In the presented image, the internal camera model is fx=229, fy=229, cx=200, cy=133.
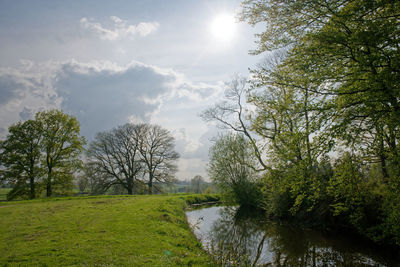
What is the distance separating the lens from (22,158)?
29.0m

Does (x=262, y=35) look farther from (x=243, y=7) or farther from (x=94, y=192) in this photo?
(x=94, y=192)

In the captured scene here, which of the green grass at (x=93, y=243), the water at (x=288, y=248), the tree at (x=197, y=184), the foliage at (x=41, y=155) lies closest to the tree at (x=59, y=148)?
Result: the foliage at (x=41, y=155)

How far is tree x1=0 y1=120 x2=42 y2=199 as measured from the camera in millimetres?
28359

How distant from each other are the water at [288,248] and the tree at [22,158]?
25605mm

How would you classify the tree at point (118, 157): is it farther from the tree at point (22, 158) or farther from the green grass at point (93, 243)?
the green grass at point (93, 243)

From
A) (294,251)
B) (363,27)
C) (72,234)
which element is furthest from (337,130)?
(72,234)

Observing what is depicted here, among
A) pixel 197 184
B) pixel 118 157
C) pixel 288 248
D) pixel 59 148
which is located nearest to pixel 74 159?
pixel 59 148

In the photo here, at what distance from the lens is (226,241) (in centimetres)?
1279

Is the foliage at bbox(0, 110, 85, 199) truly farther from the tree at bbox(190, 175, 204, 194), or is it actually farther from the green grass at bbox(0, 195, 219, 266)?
the tree at bbox(190, 175, 204, 194)

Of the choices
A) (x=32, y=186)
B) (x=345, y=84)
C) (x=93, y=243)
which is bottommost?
(x=93, y=243)

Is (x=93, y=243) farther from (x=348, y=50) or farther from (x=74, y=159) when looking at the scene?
(x=74, y=159)

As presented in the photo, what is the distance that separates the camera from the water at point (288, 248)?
361 inches

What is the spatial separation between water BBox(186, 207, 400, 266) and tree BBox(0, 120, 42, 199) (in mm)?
25605

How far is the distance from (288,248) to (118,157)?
35.5m
